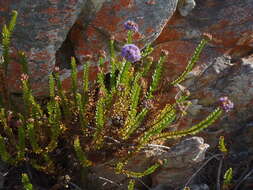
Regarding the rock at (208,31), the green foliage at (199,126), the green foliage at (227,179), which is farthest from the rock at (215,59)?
the green foliage at (199,126)

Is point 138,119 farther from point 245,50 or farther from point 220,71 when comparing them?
point 245,50

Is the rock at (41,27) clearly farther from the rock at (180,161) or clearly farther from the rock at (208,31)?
the rock at (180,161)

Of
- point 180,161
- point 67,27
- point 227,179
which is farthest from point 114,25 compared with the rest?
point 227,179

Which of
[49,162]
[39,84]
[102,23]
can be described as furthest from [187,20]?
[49,162]

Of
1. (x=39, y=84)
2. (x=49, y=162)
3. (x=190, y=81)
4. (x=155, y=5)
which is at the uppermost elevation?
(x=155, y=5)

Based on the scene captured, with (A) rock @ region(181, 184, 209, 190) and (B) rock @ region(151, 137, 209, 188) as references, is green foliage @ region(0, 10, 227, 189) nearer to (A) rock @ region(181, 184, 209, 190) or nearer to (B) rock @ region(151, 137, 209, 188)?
(B) rock @ region(151, 137, 209, 188)

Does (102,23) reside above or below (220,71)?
above

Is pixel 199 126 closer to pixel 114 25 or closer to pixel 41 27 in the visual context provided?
pixel 114 25

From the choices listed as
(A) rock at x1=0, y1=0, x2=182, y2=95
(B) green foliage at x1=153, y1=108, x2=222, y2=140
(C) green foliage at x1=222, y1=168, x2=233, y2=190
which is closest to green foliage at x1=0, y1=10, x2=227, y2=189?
(B) green foliage at x1=153, y1=108, x2=222, y2=140
